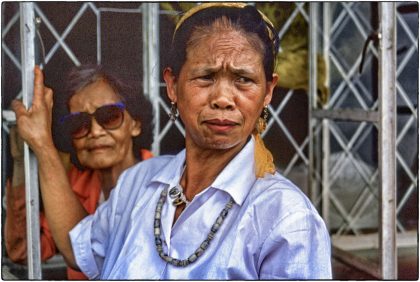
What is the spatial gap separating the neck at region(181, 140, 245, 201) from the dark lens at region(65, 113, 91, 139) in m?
0.54

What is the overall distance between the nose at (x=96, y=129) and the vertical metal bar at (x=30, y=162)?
0.36 m

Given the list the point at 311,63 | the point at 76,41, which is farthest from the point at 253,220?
the point at 311,63

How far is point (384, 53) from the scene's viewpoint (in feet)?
8.05

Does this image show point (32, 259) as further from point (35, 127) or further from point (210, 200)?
point (210, 200)

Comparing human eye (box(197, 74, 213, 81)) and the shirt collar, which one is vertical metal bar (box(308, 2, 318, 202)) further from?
human eye (box(197, 74, 213, 81))

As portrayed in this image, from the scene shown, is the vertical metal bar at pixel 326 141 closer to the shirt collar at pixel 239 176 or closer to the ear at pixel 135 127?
the ear at pixel 135 127

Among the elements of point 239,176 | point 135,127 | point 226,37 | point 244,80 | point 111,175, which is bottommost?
point 111,175

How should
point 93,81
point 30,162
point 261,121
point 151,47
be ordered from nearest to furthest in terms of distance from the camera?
point 261,121
point 30,162
point 93,81
point 151,47

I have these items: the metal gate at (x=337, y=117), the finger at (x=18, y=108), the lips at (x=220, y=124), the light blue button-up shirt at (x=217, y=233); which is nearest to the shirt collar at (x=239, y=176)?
the light blue button-up shirt at (x=217, y=233)

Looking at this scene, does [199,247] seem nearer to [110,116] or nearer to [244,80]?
[244,80]

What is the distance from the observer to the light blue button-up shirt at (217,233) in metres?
2.00

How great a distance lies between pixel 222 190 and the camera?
217cm

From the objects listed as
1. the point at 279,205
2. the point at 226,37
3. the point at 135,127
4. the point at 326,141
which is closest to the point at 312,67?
the point at 326,141

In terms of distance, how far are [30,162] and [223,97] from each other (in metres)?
0.77
